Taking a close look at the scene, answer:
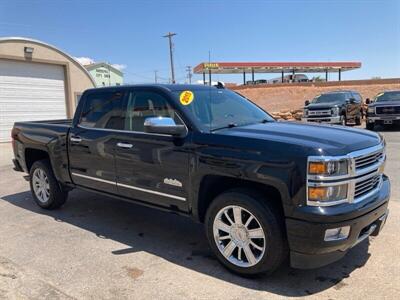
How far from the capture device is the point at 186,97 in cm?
461

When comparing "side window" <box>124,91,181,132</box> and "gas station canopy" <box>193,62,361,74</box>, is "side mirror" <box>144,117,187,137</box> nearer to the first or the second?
"side window" <box>124,91,181,132</box>

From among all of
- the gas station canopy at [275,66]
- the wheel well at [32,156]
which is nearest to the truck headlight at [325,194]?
the wheel well at [32,156]

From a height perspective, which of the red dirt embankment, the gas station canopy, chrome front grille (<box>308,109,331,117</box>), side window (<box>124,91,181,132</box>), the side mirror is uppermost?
the gas station canopy

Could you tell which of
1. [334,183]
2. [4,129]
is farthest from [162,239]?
[4,129]

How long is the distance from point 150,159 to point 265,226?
5.18ft

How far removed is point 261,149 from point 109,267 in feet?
6.56

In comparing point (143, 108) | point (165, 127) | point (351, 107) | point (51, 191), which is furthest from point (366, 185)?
point (351, 107)

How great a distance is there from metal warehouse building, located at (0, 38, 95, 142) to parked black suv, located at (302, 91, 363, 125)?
38.4ft

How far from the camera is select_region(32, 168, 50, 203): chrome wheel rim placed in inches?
251

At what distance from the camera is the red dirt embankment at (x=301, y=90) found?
4031 centimetres

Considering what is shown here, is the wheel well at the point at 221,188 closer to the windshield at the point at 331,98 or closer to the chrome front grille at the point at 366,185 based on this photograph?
the chrome front grille at the point at 366,185

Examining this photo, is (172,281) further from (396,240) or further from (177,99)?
(396,240)

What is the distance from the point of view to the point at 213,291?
361 centimetres

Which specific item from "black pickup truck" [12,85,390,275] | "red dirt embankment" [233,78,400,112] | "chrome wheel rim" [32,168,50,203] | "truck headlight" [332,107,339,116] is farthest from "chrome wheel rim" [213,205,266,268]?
"red dirt embankment" [233,78,400,112]
